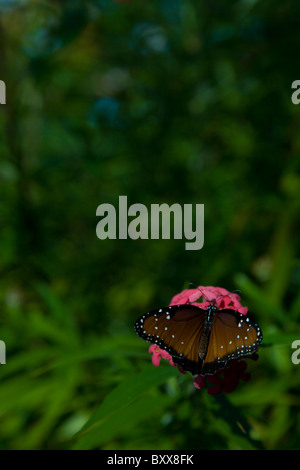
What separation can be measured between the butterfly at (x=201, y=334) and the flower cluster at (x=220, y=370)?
0.02 meters

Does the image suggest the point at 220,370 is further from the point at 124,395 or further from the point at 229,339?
the point at 124,395

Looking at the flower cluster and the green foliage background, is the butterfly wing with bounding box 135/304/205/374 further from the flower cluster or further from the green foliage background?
the green foliage background

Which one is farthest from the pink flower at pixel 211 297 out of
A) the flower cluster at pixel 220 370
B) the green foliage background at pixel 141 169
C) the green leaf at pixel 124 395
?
the green foliage background at pixel 141 169

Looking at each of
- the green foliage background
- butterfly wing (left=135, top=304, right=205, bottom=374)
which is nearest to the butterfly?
butterfly wing (left=135, top=304, right=205, bottom=374)

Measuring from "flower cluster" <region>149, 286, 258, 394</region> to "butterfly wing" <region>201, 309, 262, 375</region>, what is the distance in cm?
2

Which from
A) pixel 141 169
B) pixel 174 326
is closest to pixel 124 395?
pixel 174 326

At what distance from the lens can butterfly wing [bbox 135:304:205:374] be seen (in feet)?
2.19

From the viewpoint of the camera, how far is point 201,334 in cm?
68

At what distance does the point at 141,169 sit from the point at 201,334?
2.71ft

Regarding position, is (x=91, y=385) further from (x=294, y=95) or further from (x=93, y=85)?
(x=93, y=85)

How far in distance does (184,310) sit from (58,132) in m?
1.15

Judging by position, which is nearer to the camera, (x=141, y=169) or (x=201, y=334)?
(x=201, y=334)

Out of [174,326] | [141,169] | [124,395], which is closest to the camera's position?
[124,395]

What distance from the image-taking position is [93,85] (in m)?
1.95
